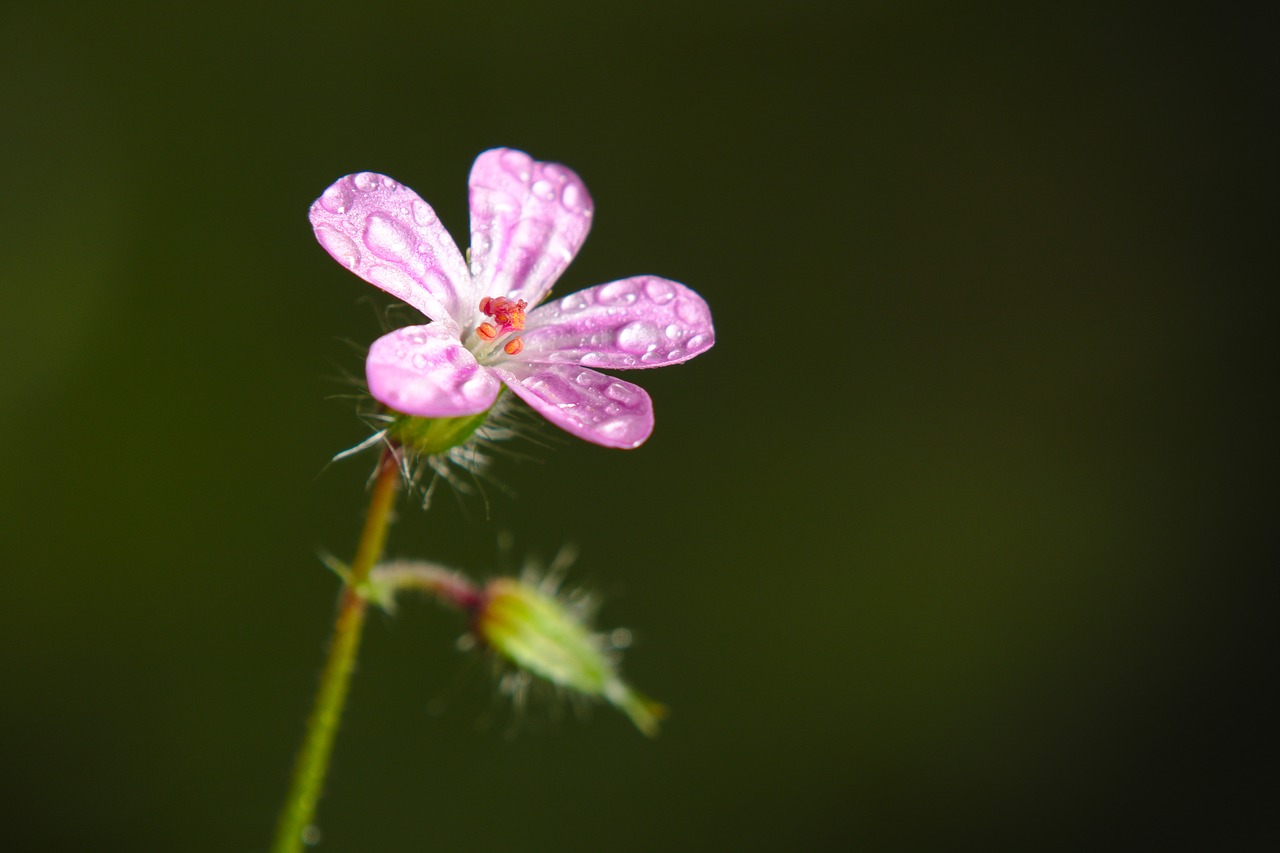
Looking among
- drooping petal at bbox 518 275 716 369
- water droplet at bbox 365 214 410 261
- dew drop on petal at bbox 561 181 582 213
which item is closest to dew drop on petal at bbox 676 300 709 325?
drooping petal at bbox 518 275 716 369

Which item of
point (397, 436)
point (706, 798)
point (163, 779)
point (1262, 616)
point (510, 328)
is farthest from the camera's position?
point (1262, 616)

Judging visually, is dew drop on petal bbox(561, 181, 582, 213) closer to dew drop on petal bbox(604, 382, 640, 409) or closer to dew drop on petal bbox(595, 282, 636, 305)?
dew drop on petal bbox(595, 282, 636, 305)

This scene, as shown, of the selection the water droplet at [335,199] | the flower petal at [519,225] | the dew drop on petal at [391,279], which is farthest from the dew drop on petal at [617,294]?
the water droplet at [335,199]

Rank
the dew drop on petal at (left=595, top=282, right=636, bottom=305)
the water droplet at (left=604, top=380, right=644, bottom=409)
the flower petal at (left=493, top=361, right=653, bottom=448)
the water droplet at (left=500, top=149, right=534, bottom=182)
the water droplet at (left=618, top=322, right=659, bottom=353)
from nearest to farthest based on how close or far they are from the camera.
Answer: the flower petal at (left=493, top=361, right=653, bottom=448) < the water droplet at (left=604, top=380, right=644, bottom=409) < the water droplet at (left=618, top=322, right=659, bottom=353) < the dew drop on petal at (left=595, top=282, right=636, bottom=305) < the water droplet at (left=500, top=149, right=534, bottom=182)

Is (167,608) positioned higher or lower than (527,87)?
lower

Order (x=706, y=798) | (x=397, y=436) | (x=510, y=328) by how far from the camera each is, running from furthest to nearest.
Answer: (x=706, y=798) → (x=510, y=328) → (x=397, y=436)

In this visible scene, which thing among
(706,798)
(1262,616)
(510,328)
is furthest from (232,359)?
(1262,616)

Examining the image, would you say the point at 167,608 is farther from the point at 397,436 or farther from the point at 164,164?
the point at 397,436

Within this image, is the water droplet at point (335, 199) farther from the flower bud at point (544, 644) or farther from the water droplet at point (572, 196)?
the flower bud at point (544, 644)
